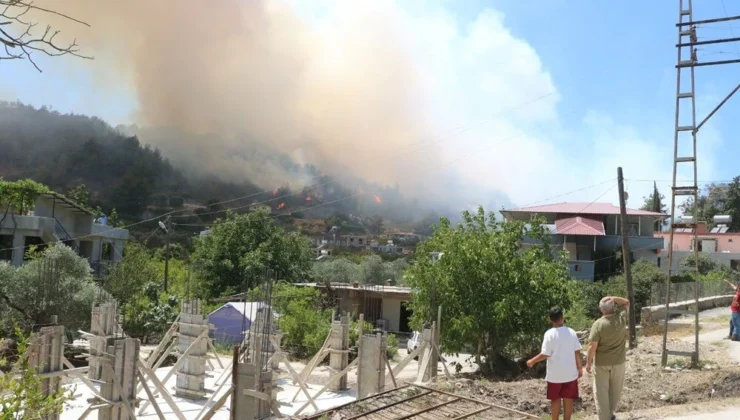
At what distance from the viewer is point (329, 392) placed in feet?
46.2

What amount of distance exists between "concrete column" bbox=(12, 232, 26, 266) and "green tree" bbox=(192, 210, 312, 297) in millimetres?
7803

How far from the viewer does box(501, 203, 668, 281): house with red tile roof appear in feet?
115

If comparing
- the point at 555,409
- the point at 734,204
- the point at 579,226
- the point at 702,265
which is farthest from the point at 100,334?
the point at 734,204

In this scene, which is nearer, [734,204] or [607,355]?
[607,355]

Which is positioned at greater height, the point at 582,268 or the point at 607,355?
the point at 582,268

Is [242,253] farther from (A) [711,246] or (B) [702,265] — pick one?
(A) [711,246]

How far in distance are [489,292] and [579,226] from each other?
22193 millimetres

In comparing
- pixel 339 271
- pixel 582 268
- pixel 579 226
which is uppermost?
pixel 579 226

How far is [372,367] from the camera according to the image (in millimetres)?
10453

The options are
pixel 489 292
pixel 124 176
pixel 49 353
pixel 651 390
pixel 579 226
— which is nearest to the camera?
pixel 49 353

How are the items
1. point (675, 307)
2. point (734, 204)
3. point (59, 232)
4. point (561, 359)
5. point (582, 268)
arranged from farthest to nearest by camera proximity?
1. point (734, 204)
2. point (582, 268)
3. point (59, 232)
4. point (675, 307)
5. point (561, 359)

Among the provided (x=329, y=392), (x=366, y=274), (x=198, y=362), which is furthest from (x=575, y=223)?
(x=198, y=362)

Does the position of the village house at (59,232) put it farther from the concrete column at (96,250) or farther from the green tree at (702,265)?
the green tree at (702,265)

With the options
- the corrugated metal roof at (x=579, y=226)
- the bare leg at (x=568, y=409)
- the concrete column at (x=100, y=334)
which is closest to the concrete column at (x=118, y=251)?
the corrugated metal roof at (x=579, y=226)
